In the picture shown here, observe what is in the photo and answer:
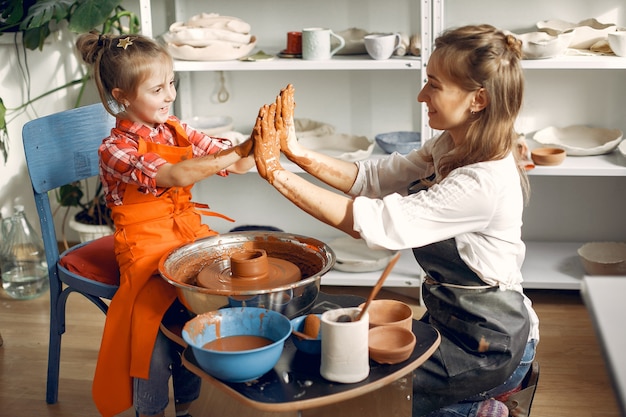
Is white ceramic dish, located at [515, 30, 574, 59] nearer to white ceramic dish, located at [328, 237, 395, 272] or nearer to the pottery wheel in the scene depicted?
white ceramic dish, located at [328, 237, 395, 272]

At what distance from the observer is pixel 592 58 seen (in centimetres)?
284

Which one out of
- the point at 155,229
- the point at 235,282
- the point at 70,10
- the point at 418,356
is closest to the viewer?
the point at 418,356

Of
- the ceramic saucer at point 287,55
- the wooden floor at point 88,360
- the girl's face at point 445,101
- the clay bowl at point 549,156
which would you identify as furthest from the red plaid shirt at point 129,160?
the clay bowl at point 549,156

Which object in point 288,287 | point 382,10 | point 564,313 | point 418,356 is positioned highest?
point 382,10

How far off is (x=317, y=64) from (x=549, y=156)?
91 centimetres

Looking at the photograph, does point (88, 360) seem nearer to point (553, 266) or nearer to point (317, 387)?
point (317, 387)

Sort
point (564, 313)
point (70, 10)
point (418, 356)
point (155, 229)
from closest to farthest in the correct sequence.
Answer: point (418, 356), point (155, 229), point (564, 313), point (70, 10)

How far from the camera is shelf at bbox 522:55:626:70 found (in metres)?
2.82

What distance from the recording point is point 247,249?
1920 millimetres

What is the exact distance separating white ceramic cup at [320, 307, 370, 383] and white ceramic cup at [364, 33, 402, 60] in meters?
1.68

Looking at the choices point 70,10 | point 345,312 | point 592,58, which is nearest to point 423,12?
point 592,58

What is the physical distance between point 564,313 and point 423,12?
1248 millimetres

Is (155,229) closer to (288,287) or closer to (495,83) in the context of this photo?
(288,287)

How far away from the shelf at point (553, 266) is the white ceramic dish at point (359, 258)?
1.82 ft
